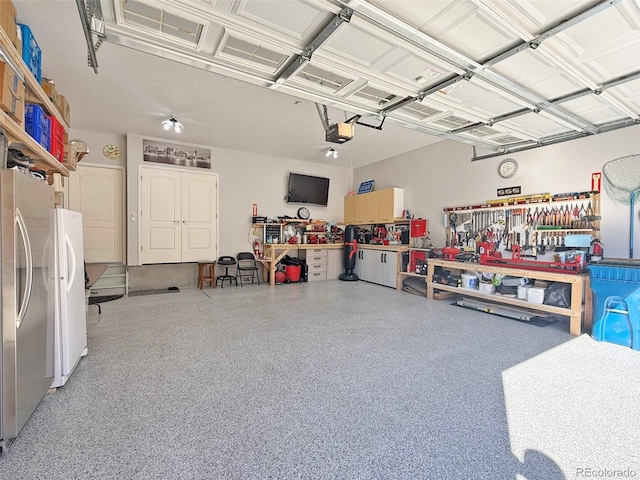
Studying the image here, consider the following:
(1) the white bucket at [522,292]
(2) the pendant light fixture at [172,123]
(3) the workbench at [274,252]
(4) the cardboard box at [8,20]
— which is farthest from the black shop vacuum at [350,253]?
(4) the cardboard box at [8,20]

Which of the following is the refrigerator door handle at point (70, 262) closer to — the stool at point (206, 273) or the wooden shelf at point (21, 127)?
the wooden shelf at point (21, 127)

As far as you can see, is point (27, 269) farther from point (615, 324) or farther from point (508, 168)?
point (508, 168)

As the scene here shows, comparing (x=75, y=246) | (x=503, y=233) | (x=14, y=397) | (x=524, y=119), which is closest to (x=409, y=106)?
(x=524, y=119)

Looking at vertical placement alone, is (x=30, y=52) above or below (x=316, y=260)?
above

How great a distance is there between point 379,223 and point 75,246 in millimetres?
5790

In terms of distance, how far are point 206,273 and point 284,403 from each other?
510cm

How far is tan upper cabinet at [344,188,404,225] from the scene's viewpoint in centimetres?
658

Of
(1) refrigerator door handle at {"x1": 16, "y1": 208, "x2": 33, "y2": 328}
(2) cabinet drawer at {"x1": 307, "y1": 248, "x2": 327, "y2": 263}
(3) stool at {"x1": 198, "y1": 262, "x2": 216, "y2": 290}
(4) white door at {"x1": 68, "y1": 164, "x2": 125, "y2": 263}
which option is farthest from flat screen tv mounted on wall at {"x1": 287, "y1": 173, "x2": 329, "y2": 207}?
(1) refrigerator door handle at {"x1": 16, "y1": 208, "x2": 33, "y2": 328}

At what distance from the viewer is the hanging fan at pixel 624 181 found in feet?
12.0

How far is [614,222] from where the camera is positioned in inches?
151

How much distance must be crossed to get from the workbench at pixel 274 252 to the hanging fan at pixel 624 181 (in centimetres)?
493

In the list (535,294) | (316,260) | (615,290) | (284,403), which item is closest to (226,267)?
(316,260)

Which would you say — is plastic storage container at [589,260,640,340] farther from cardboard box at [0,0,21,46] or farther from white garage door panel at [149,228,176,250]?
white garage door panel at [149,228,176,250]

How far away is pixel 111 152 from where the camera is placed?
5672mm
